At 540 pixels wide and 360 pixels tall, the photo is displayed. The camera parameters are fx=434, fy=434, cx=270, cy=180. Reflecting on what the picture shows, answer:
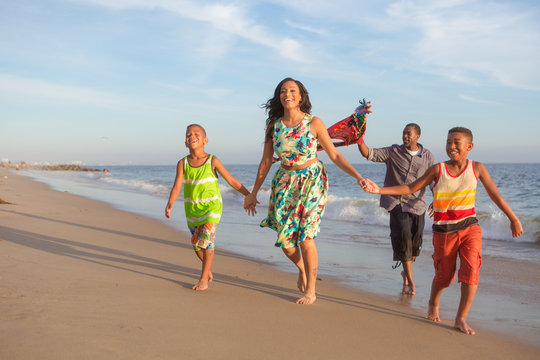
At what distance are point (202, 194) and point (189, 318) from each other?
53.3 inches

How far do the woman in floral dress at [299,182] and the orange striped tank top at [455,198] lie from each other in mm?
755

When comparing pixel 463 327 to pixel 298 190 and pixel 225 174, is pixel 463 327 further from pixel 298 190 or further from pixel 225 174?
pixel 225 174

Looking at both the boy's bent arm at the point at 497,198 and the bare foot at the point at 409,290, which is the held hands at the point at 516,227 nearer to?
the boy's bent arm at the point at 497,198

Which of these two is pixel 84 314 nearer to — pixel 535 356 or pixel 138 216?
pixel 535 356

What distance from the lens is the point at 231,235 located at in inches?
324

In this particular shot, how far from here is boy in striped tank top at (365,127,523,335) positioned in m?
3.36

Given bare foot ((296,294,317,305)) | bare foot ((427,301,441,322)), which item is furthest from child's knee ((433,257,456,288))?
bare foot ((296,294,317,305))

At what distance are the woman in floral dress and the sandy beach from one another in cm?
50

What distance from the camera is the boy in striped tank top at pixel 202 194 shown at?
4.29 metres

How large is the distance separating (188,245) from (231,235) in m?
1.32

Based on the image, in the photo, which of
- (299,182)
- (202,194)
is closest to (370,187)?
(299,182)

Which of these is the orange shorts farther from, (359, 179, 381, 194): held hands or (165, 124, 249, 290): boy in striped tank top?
(165, 124, 249, 290): boy in striped tank top

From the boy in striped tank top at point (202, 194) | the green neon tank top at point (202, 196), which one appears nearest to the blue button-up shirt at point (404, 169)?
the boy in striped tank top at point (202, 194)

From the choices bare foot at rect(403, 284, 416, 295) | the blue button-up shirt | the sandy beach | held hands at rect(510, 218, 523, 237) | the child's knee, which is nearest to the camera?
the sandy beach
